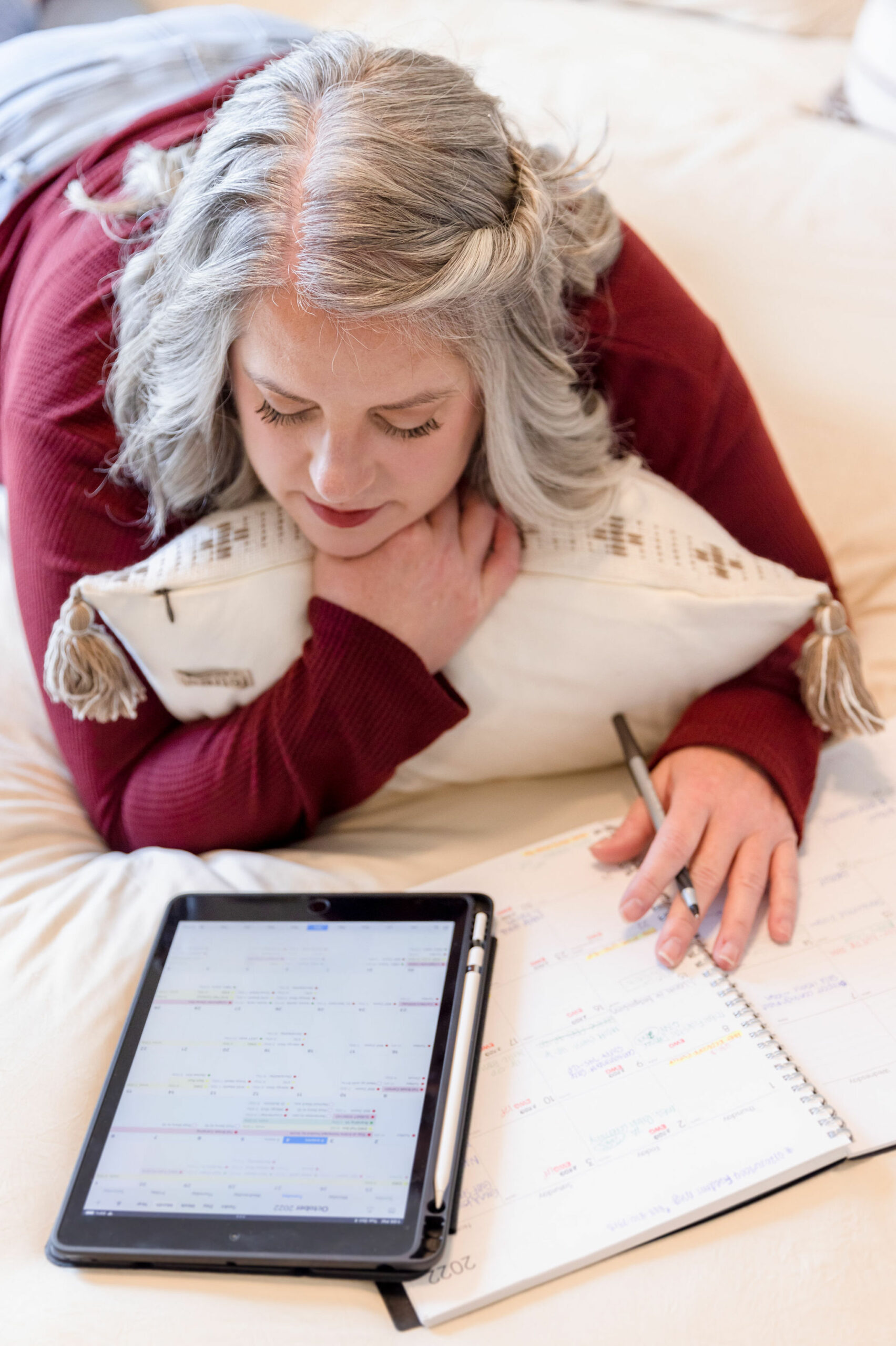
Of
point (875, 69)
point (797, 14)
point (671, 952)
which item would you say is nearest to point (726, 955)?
point (671, 952)

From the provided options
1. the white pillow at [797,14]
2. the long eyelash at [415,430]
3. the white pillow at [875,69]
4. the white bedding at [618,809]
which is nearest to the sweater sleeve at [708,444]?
the white bedding at [618,809]

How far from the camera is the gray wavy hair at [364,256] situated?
687 millimetres

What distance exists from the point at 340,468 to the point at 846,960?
0.51m

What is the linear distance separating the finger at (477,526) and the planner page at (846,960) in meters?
0.36

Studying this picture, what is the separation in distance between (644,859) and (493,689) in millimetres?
201

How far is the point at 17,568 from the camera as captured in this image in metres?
0.95

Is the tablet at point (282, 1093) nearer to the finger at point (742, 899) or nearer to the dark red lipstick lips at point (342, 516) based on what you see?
the finger at point (742, 899)

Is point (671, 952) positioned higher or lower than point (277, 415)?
lower

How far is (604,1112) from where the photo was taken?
0.68 metres

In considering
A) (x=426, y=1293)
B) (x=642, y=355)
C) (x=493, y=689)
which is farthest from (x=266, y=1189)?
(x=642, y=355)

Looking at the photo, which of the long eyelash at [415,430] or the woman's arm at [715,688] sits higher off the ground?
the long eyelash at [415,430]

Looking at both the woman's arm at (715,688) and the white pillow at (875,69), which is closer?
the woman's arm at (715,688)

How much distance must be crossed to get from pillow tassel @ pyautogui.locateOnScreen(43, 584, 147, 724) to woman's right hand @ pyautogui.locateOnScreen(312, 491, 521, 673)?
0.18 meters

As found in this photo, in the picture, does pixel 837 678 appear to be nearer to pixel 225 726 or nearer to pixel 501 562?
pixel 501 562
